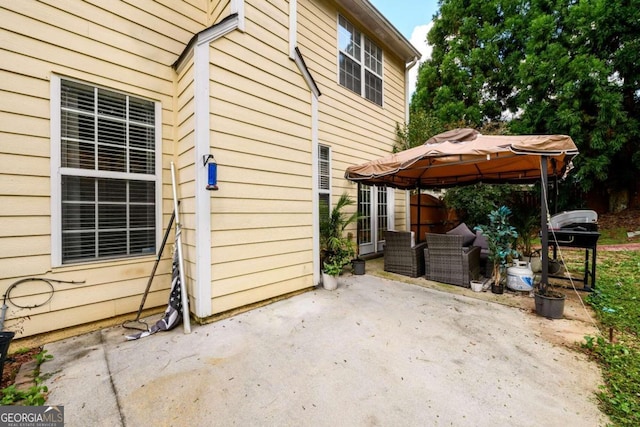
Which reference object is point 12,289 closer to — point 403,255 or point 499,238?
point 403,255

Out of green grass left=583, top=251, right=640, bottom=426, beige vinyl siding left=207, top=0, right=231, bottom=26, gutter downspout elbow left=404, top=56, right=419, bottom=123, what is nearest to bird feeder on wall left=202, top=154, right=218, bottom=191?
beige vinyl siding left=207, top=0, right=231, bottom=26

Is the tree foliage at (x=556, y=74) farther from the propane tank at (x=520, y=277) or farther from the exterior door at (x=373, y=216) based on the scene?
the propane tank at (x=520, y=277)

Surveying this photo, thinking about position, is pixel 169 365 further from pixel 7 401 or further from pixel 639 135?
pixel 639 135

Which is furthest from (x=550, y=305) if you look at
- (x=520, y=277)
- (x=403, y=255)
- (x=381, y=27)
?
(x=381, y=27)

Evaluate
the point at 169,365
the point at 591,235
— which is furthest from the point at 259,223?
the point at 591,235

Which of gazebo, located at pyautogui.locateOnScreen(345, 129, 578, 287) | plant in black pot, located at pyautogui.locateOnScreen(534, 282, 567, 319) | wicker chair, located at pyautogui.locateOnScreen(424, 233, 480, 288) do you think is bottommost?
plant in black pot, located at pyautogui.locateOnScreen(534, 282, 567, 319)

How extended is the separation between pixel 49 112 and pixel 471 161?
17.1 ft

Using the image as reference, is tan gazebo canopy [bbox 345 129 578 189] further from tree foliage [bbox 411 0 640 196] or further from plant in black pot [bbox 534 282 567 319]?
tree foliage [bbox 411 0 640 196]

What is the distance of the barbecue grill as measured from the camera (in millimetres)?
3588

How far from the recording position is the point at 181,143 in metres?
3.12

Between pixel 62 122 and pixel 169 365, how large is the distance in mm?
2558

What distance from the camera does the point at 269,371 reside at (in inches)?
81.0

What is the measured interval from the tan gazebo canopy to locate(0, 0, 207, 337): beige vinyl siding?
3.34 meters

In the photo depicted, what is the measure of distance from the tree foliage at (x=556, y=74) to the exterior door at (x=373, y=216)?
644 cm
